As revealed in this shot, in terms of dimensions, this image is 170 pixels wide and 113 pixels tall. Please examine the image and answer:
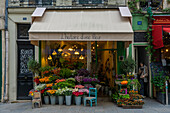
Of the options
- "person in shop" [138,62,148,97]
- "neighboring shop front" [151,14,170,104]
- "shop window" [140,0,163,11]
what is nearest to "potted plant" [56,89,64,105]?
"person in shop" [138,62,148,97]

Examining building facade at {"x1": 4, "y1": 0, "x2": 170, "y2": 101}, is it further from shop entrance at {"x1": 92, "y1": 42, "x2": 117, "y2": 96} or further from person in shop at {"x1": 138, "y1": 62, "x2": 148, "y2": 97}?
person in shop at {"x1": 138, "y1": 62, "x2": 148, "y2": 97}

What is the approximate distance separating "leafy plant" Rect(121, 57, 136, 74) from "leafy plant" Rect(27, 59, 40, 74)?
161 inches

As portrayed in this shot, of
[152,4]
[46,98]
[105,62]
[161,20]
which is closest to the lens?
[46,98]

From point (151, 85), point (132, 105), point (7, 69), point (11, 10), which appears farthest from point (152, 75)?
point (11, 10)

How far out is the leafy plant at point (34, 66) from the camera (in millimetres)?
8453

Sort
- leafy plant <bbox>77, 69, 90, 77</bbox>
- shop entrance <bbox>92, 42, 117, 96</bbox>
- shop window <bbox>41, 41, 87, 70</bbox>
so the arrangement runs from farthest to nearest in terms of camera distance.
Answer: shop entrance <bbox>92, 42, 117, 96</bbox> → shop window <bbox>41, 41, 87, 70</bbox> → leafy plant <bbox>77, 69, 90, 77</bbox>

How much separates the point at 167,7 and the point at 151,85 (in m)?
4.12

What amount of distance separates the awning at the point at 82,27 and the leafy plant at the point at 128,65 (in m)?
1.63

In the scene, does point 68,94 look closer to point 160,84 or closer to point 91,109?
point 91,109

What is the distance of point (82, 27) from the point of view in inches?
294

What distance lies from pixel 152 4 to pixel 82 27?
4491 mm

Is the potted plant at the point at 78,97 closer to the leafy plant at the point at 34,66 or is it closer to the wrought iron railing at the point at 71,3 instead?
the leafy plant at the point at 34,66

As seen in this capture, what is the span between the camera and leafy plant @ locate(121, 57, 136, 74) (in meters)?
8.34

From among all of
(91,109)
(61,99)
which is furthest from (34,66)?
(91,109)
